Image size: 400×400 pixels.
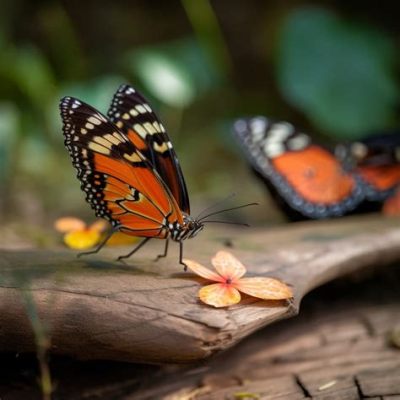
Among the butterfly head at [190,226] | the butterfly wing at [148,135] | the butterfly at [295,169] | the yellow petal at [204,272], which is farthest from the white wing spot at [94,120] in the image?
the butterfly at [295,169]

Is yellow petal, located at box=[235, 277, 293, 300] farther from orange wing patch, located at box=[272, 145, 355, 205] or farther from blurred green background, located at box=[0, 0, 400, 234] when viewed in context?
blurred green background, located at box=[0, 0, 400, 234]

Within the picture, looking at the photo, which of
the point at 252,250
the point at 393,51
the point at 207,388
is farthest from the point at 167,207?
the point at 393,51

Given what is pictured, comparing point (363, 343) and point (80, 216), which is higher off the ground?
point (80, 216)

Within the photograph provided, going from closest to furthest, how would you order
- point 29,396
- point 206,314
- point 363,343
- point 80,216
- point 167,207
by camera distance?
point 206,314, point 29,396, point 167,207, point 363,343, point 80,216

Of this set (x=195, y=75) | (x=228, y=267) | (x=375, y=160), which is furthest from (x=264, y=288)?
(x=195, y=75)

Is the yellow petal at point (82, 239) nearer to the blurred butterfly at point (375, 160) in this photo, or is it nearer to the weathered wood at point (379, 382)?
the weathered wood at point (379, 382)

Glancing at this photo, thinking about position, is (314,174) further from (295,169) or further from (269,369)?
(269,369)

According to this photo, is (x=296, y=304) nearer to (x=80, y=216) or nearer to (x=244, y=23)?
(x=80, y=216)

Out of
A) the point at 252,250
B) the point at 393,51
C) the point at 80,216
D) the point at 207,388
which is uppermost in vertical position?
the point at 393,51
